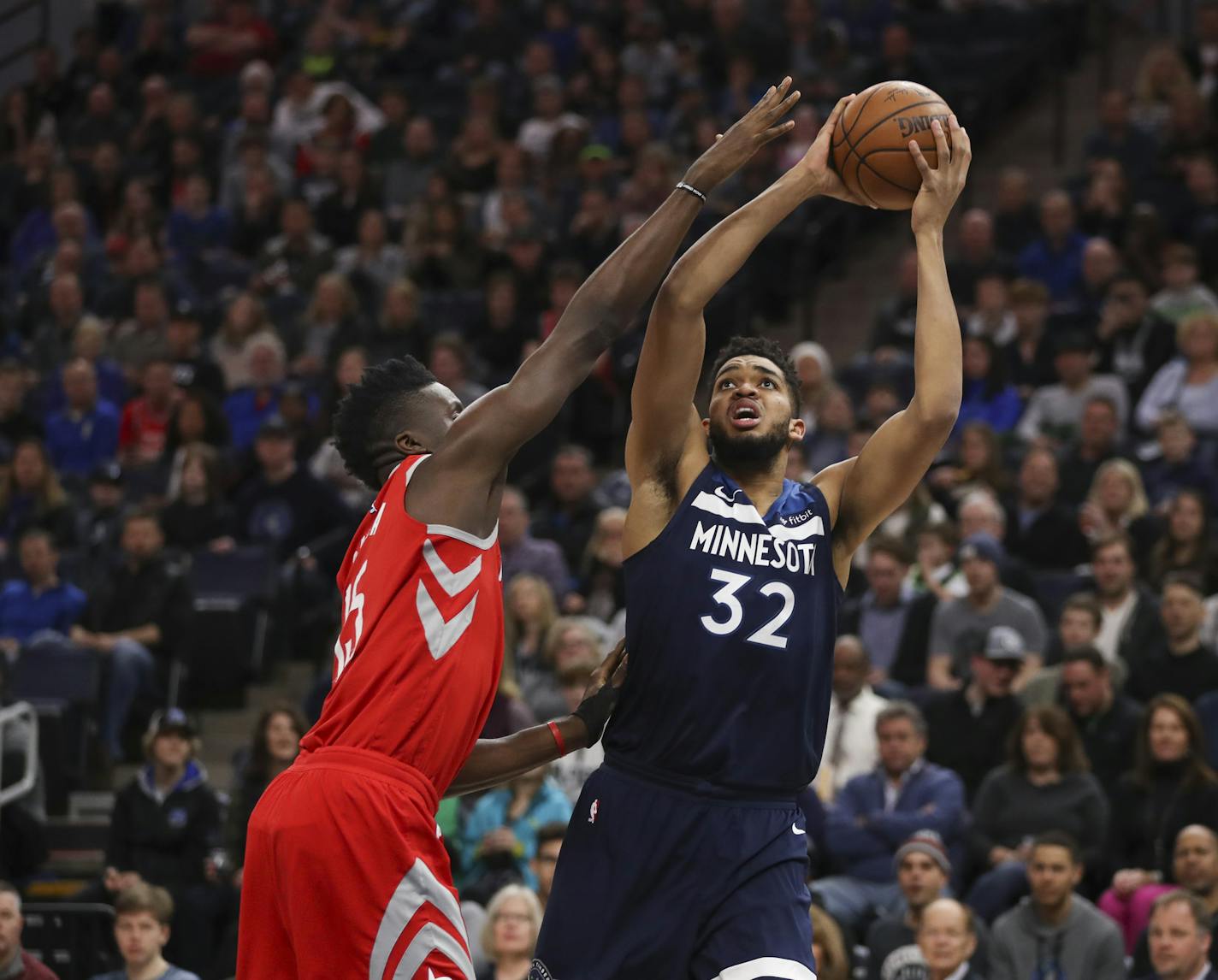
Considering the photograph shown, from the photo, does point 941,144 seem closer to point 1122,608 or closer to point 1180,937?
point 1180,937

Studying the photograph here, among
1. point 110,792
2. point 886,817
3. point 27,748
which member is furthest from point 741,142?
point 110,792

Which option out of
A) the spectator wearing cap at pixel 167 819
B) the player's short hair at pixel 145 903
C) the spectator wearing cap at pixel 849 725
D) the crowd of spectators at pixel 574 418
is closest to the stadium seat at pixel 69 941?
the crowd of spectators at pixel 574 418

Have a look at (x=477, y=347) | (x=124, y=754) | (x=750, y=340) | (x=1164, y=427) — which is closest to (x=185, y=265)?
(x=477, y=347)

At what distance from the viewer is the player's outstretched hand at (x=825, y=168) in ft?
17.6

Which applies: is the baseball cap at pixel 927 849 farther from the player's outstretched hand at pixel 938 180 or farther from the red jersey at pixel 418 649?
the red jersey at pixel 418 649

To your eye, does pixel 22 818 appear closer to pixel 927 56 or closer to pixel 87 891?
pixel 87 891

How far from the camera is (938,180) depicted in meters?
5.31

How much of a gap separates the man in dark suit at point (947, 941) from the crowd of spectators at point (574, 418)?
28 millimetres

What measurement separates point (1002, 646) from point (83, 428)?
7612 mm

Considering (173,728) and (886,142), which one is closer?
(886,142)

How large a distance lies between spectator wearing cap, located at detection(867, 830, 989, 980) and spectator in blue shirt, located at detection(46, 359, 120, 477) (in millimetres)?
7878

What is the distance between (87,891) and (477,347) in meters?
5.61

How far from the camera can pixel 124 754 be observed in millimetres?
12398

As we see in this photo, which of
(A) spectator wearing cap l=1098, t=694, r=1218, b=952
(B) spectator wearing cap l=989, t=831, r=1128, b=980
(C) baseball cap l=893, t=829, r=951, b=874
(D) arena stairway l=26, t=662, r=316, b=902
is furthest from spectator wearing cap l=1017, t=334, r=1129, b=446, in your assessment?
(D) arena stairway l=26, t=662, r=316, b=902
